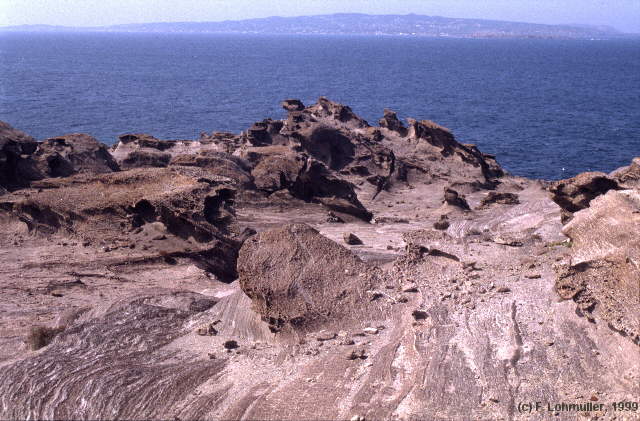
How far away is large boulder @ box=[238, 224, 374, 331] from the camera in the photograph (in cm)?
1081

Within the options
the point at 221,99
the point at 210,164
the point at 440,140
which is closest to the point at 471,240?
the point at 210,164

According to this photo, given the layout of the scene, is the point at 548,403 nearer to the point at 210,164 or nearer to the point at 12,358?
the point at 12,358

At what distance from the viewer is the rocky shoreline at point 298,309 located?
27.9ft

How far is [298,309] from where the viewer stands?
35.7ft

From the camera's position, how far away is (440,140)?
34375 mm

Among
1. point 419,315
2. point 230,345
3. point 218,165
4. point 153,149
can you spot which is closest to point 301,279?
point 230,345

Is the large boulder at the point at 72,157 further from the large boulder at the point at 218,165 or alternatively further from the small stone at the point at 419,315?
the small stone at the point at 419,315

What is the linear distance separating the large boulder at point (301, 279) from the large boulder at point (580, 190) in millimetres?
5271

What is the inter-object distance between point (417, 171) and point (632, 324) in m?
23.8

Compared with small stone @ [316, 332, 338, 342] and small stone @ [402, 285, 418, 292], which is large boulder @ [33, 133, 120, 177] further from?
small stone @ [402, 285, 418, 292]

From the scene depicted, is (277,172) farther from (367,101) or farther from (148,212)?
(367,101)

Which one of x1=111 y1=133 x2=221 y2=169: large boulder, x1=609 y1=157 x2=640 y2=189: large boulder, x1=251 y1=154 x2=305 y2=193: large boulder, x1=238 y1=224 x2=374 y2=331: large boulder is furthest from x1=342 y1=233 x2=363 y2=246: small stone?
x1=111 y1=133 x2=221 y2=169: large boulder

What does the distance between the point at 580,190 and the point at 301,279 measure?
6.79m

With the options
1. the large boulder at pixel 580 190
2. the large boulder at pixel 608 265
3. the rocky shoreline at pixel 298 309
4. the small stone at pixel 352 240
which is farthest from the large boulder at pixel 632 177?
A: the small stone at pixel 352 240
